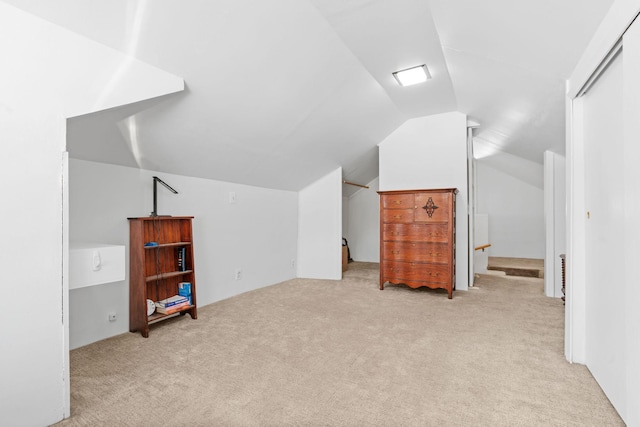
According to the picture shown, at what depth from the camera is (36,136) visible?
1.52m

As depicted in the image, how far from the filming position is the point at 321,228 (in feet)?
16.8

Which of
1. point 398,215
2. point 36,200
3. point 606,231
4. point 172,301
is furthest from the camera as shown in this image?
point 398,215

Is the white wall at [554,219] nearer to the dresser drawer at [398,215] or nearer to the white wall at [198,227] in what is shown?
the dresser drawer at [398,215]

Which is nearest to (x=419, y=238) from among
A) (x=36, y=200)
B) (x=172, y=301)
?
(x=172, y=301)

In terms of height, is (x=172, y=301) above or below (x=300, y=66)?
below

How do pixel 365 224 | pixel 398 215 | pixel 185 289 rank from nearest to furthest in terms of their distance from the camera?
pixel 185 289 → pixel 398 215 → pixel 365 224

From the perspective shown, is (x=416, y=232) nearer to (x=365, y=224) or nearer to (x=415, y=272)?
(x=415, y=272)

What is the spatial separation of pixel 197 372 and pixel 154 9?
2099 mm

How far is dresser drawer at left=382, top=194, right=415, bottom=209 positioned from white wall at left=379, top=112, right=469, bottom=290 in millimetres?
533

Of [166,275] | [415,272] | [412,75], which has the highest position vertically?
[412,75]

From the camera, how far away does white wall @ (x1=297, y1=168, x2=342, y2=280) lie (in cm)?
502

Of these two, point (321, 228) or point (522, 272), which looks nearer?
point (321, 228)

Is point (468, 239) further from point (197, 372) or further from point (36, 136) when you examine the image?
point (36, 136)

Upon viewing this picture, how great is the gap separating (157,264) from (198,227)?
2.07ft
